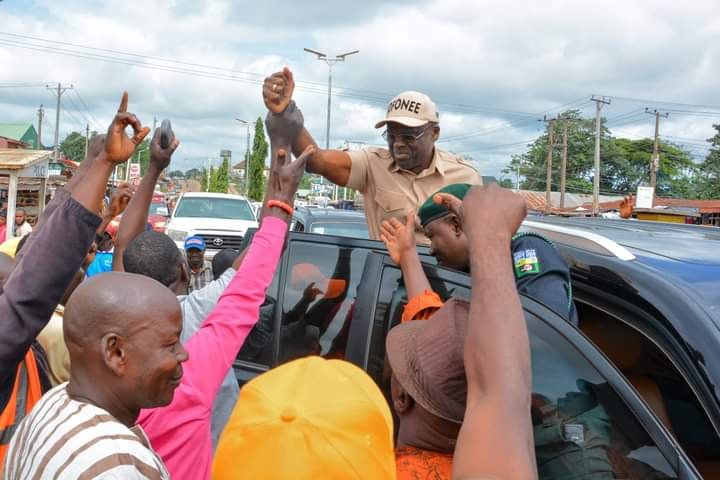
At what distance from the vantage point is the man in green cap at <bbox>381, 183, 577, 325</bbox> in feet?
7.36

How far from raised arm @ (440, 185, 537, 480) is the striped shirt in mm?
596

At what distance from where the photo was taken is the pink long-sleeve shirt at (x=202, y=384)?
174 cm

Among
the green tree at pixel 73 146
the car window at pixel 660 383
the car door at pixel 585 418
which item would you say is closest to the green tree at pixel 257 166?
the car window at pixel 660 383

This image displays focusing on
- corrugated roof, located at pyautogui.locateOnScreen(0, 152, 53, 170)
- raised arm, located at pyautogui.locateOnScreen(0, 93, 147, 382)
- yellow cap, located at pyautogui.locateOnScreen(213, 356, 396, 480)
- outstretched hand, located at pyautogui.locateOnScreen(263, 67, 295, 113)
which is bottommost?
yellow cap, located at pyautogui.locateOnScreen(213, 356, 396, 480)

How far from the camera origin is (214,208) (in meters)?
13.5

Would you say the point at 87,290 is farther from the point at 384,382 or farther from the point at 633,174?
the point at 633,174

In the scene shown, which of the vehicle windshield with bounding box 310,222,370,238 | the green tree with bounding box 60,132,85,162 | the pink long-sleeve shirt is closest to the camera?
the pink long-sleeve shirt

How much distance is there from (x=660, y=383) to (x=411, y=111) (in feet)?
5.16

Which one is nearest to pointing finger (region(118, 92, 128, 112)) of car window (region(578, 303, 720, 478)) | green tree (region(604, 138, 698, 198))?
car window (region(578, 303, 720, 478))

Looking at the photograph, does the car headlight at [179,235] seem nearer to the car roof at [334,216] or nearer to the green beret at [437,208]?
the car roof at [334,216]

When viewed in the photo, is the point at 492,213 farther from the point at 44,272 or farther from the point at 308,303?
the point at 308,303

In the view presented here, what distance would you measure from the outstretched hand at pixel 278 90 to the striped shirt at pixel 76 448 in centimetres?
139

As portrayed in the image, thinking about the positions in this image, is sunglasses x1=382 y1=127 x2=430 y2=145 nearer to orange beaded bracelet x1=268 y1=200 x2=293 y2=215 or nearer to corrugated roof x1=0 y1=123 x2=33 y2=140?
orange beaded bracelet x1=268 y1=200 x2=293 y2=215

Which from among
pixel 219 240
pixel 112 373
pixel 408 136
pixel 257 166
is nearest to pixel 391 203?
pixel 408 136
